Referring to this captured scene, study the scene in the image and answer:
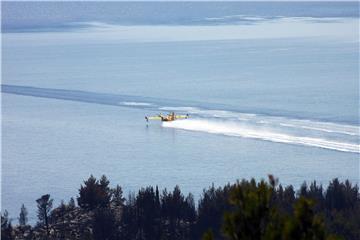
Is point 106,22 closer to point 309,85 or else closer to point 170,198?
point 309,85

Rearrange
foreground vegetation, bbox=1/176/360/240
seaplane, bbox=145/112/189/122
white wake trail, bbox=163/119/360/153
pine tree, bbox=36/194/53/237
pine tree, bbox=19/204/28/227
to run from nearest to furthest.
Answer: foreground vegetation, bbox=1/176/360/240 < pine tree, bbox=36/194/53/237 < pine tree, bbox=19/204/28/227 < white wake trail, bbox=163/119/360/153 < seaplane, bbox=145/112/189/122

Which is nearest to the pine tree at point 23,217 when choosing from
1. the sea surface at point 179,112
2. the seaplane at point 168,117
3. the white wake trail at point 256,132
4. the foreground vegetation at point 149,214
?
the foreground vegetation at point 149,214

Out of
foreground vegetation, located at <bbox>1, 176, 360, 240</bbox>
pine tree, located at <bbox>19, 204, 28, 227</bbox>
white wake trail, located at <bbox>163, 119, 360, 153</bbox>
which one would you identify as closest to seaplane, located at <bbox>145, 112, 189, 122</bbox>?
white wake trail, located at <bbox>163, 119, 360, 153</bbox>

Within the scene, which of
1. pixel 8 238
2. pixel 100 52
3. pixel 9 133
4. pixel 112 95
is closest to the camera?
pixel 8 238

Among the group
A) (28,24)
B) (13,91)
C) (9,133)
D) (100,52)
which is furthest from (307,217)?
(28,24)

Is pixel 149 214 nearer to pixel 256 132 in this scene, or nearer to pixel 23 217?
pixel 23 217

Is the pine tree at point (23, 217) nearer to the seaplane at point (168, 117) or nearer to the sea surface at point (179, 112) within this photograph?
the sea surface at point (179, 112)

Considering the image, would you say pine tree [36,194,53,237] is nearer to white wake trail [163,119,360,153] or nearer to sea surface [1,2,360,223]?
sea surface [1,2,360,223]
